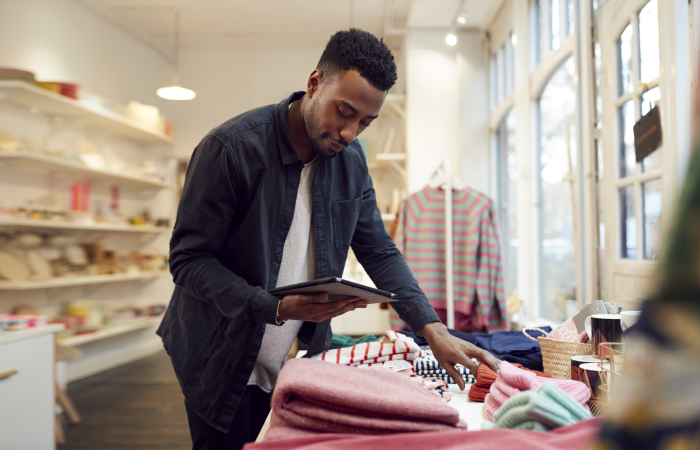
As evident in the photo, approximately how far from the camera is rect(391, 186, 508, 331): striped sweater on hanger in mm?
3047

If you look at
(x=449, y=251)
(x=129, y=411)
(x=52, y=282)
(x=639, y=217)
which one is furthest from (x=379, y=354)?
(x=52, y=282)

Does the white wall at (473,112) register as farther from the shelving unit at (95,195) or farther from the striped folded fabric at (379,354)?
the striped folded fabric at (379,354)

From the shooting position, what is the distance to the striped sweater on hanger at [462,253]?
3047 millimetres

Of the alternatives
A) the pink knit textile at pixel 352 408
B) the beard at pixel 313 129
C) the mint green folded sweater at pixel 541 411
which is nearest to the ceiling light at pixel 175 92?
the beard at pixel 313 129

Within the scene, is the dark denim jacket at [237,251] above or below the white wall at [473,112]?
below

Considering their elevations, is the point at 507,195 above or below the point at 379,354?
above

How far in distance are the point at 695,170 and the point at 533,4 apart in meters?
3.59

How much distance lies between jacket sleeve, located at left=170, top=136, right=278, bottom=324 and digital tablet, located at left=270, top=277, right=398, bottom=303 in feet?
0.45

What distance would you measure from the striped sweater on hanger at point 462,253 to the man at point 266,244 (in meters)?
1.86

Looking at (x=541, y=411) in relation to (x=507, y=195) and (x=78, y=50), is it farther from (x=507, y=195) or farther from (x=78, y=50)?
(x=78, y=50)

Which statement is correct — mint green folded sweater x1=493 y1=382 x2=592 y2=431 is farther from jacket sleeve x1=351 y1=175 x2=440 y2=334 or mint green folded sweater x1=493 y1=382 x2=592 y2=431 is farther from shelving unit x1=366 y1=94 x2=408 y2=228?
shelving unit x1=366 y1=94 x2=408 y2=228

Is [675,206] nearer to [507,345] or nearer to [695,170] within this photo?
[695,170]

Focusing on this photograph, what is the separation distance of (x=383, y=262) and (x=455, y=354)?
0.36 metres

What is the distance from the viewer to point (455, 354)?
1056 millimetres
